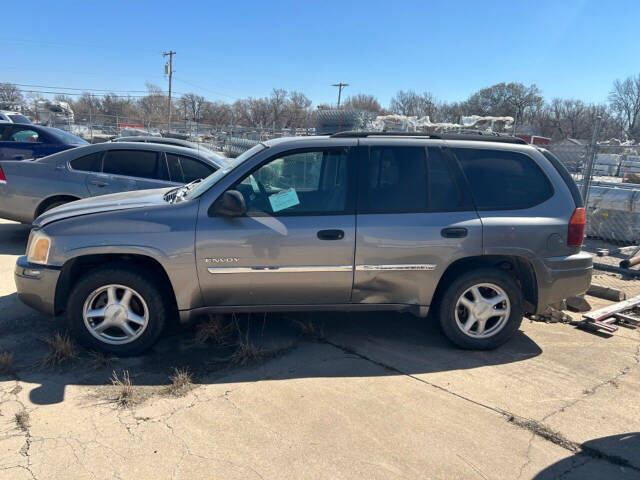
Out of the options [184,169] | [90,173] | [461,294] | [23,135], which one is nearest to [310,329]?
[461,294]

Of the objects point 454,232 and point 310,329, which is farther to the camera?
point 310,329

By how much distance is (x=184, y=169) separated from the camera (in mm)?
7184

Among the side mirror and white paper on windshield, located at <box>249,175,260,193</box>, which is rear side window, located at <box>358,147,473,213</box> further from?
the side mirror

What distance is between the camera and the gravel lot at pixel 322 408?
263cm

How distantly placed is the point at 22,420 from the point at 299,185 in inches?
100

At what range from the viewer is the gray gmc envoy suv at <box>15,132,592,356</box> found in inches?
146

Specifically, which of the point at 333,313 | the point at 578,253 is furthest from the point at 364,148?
the point at 578,253

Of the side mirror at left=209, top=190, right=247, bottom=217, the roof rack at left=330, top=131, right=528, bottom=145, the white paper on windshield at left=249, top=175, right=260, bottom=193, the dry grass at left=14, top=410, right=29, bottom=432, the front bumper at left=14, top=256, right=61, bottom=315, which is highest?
the roof rack at left=330, top=131, right=528, bottom=145

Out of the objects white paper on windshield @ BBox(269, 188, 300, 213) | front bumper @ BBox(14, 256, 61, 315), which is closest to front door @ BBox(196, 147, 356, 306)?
white paper on windshield @ BBox(269, 188, 300, 213)

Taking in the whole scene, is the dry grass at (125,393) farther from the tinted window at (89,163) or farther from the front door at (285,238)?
the tinted window at (89,163)

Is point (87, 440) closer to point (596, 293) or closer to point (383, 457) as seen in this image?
point (383, 457)

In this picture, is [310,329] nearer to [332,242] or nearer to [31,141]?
[332,242]

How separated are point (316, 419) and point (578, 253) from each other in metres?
2.77

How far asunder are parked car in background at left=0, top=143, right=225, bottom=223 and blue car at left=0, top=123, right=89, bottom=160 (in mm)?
2103
